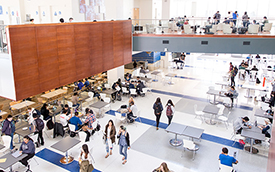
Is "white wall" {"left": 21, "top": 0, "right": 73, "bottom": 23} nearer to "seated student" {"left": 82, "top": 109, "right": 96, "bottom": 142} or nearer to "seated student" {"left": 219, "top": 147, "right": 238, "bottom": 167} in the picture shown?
"seated student" {"left": 82, "top": 109, "right": 96, "bottom": 142}

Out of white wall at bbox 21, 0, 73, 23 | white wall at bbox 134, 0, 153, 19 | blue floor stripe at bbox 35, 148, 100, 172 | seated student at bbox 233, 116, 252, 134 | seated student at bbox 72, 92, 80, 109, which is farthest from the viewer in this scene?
white wall at bbox 134, 0, 153, 19

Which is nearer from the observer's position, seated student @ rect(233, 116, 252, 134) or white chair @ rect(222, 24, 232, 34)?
seated student @ rect(233, 116, 252, 134)

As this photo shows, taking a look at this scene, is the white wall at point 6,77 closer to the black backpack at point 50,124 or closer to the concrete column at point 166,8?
the black backpack at point 50,124

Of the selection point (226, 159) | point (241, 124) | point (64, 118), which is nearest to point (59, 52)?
point (64, 118)

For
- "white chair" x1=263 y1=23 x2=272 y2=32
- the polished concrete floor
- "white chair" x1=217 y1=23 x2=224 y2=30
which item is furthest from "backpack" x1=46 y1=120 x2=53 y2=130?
"white chair" x1=263 y1=23 x2=272 y2=32

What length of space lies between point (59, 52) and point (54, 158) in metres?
4.17

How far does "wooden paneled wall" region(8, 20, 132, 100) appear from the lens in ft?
25.9

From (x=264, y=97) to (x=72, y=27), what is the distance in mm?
10774

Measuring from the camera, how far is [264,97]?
13.0 metres

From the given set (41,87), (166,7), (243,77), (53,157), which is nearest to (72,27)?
(41,87)

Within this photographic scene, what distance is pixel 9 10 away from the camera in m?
14.5

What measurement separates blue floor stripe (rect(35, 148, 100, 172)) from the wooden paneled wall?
2.44m

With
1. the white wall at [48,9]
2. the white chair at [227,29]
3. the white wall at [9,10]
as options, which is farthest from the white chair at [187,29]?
the white wall at [9,10]

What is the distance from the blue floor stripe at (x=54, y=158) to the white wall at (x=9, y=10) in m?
9.07
